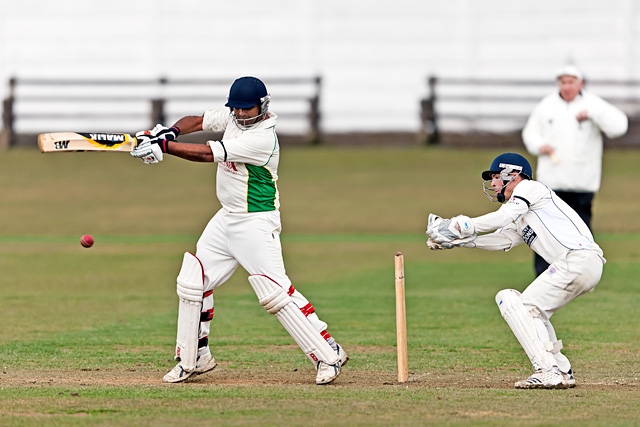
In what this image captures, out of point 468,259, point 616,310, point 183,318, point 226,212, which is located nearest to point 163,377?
point 183,318

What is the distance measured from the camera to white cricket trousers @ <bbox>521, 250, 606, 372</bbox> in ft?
26.0

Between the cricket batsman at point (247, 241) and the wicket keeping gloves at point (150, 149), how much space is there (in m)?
0.04

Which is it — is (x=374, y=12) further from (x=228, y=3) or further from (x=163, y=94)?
(x=163, y=94)

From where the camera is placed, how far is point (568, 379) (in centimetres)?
792

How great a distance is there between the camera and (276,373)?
28.3ft

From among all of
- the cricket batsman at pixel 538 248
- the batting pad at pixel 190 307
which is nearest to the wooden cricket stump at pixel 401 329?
the cricket batsman at pixel 538 248

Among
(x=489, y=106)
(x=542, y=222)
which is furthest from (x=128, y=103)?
(x=542, y=222)

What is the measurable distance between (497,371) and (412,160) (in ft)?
53.3

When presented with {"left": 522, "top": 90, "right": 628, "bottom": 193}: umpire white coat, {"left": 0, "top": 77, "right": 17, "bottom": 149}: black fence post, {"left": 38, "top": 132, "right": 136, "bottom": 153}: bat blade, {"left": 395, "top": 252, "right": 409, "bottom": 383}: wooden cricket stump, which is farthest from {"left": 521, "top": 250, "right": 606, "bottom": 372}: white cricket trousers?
{"left": 0, "top": 77, "right": 17, "bottom": 149}: black fence post

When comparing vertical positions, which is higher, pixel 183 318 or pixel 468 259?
pixel 183 318

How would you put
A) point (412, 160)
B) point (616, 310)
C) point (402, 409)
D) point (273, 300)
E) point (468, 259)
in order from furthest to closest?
point (412, 160), point (468, 259), point (616, 310), point (273, 300), point (402, 409)

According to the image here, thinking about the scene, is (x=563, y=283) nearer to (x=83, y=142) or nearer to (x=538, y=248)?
(x=538, y=248)

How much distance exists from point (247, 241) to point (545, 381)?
6.74 feet

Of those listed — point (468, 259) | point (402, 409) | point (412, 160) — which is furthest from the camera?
point (412, 160)
